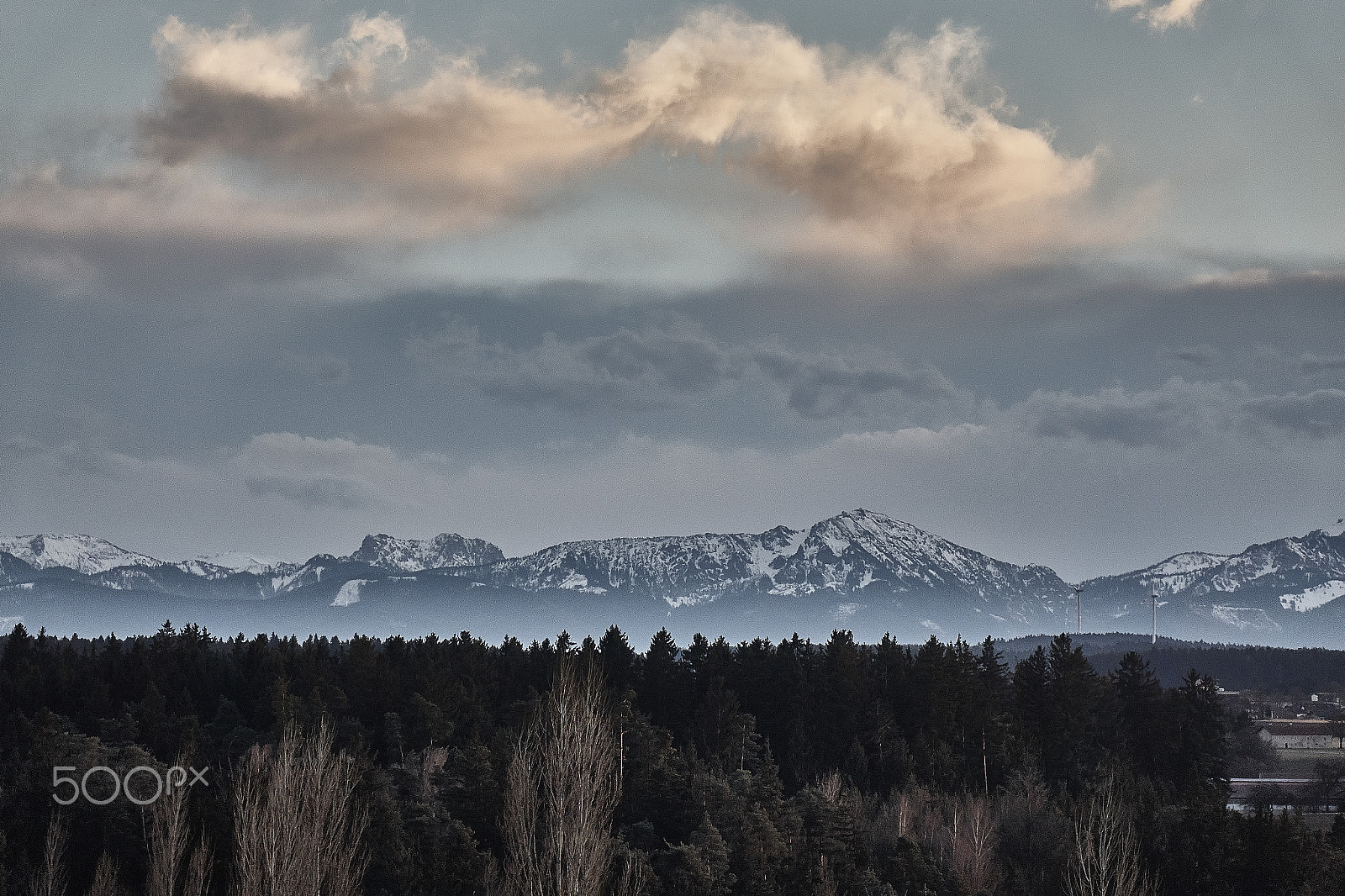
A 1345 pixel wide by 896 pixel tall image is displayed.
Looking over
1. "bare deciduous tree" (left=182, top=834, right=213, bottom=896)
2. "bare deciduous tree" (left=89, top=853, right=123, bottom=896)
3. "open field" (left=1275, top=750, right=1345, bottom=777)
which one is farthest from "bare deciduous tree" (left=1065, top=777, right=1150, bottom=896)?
"open field" (left=1275, top=750, right=1345, bottom=777)

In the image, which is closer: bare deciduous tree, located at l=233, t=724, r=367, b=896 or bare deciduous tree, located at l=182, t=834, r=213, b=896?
bare deciduous tree, located at l=233, t=724, r=367, b=896

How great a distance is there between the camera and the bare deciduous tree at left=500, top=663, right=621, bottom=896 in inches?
2223

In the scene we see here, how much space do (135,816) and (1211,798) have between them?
237ft

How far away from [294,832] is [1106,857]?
134 ft

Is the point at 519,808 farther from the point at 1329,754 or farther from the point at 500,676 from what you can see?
the point at 1329,754

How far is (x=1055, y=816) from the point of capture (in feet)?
320

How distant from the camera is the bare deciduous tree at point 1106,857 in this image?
65125 mm

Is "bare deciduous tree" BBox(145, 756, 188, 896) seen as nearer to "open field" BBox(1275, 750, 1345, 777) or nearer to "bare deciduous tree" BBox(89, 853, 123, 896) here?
"bare deciduous tree" BBox(89, 853, 123, 896)

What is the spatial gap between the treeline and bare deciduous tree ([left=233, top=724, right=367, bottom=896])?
3755mm

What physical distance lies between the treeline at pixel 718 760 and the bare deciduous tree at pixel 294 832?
3.76 meters

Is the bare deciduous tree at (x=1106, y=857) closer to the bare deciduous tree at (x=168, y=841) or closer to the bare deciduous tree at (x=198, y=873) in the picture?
the bare deciduous tree at (x=198, y=873)

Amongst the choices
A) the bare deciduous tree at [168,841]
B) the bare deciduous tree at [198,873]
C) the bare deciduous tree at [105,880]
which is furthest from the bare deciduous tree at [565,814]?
the bare deciduous tree at [105,880]

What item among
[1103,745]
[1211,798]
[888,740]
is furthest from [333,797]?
[1103,745]

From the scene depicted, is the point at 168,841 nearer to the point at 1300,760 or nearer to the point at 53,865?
the point at 53,865
